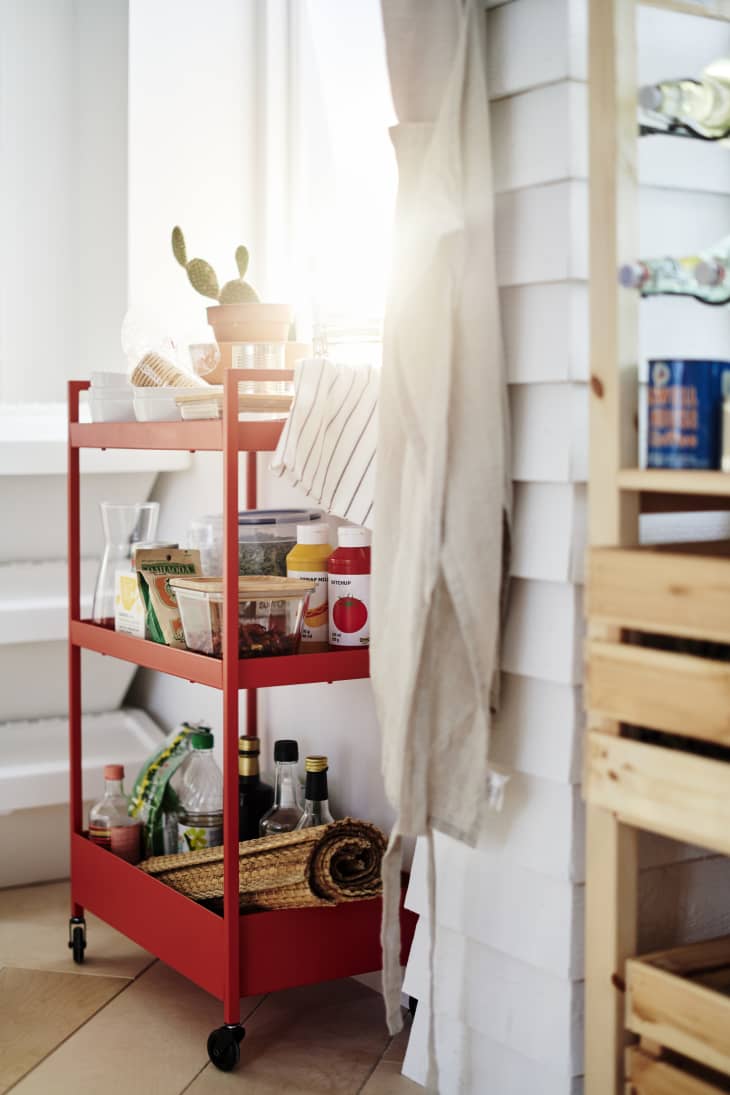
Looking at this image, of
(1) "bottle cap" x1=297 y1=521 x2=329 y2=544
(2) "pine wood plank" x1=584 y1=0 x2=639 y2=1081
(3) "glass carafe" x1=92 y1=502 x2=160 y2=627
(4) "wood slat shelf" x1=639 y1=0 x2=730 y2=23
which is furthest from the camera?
(3) "glass carafe" x1=92 y1=502 x2=160 y2=627

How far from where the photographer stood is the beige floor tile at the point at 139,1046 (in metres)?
1.71

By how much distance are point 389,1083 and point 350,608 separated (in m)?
0.63

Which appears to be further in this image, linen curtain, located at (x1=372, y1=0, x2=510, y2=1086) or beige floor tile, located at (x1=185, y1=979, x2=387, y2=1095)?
beige floor tile, located at (x1=185, y1=979, x2=387, y2=1095)

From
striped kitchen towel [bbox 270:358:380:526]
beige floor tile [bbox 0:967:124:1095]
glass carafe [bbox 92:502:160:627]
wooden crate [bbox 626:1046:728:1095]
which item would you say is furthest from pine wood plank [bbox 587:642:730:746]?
glass carafe [bbox 92:502:160:627]

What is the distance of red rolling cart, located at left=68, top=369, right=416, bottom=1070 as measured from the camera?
1.71 m

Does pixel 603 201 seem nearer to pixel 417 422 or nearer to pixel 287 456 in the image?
pixel 417 422

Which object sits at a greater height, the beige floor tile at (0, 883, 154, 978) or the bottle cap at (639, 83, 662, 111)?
the bottle cap at (639, 83, 662, 111)

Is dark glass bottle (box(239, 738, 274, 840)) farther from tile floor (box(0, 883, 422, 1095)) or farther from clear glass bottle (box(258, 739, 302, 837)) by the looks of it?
tile floor (box(0, 883, 422, 1095))

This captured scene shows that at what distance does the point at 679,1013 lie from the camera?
125 cm

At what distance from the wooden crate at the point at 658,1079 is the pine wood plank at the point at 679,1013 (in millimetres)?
19

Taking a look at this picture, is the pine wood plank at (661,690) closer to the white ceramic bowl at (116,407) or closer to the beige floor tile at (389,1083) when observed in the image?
the beige floor tile at (389,1083)

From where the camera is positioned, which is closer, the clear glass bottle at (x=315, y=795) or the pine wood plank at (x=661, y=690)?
the pine wood plank at (x=661, y=690)

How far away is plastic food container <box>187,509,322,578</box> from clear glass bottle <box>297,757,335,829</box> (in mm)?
281

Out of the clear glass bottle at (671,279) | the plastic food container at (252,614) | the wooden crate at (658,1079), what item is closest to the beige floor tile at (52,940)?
the plastic food container at (252,614)
